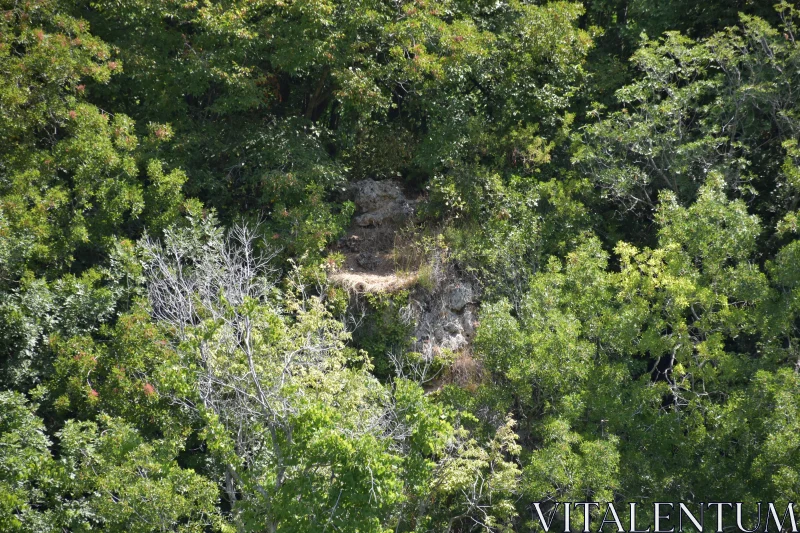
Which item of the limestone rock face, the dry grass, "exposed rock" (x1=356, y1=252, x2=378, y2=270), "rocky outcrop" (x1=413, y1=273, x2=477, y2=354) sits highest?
the limestone rock face

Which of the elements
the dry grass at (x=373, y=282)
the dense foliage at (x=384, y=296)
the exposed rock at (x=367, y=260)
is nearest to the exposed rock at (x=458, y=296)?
the dense foliage at (x=384, y=296)

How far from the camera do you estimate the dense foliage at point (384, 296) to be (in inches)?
472

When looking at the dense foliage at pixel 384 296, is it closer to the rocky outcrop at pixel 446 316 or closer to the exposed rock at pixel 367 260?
the rocky outcrop at pixel 446 316

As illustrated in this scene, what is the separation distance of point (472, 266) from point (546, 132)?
354 centimetres

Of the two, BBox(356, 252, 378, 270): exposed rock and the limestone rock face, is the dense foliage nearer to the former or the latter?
the limestone rock face

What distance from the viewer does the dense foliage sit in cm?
1199

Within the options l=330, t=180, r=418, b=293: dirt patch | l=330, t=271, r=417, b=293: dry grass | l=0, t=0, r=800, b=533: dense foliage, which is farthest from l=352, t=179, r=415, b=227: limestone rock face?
l=330, t=271, r=417, b=293: dry grass

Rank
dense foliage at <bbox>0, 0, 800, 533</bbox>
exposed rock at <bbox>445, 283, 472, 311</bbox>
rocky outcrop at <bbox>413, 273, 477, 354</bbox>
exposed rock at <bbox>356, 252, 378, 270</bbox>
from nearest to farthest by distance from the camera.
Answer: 1. dense foliage at <bbox>0, 0, 800, 533</bbox>
2. rocky outcrop at <bbox>413, 273, 477, 354</bbox>
3. exposed rock at <bbox>445, 283, 472, 311</bbox>
4. exposed rock at <bbox>356, 252, 378, 270</bbox>

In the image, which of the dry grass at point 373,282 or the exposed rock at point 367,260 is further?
the exposed rock at point 367,260

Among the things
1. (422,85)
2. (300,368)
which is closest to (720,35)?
(422,85)

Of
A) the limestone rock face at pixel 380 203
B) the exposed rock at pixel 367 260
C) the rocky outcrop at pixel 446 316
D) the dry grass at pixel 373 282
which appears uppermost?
the limestone rock face at pixel 380 203

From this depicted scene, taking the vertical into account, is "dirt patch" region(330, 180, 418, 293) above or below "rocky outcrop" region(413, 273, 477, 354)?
above

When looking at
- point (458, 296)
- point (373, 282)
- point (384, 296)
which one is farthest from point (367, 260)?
point (458, 296)

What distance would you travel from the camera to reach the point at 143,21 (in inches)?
649
